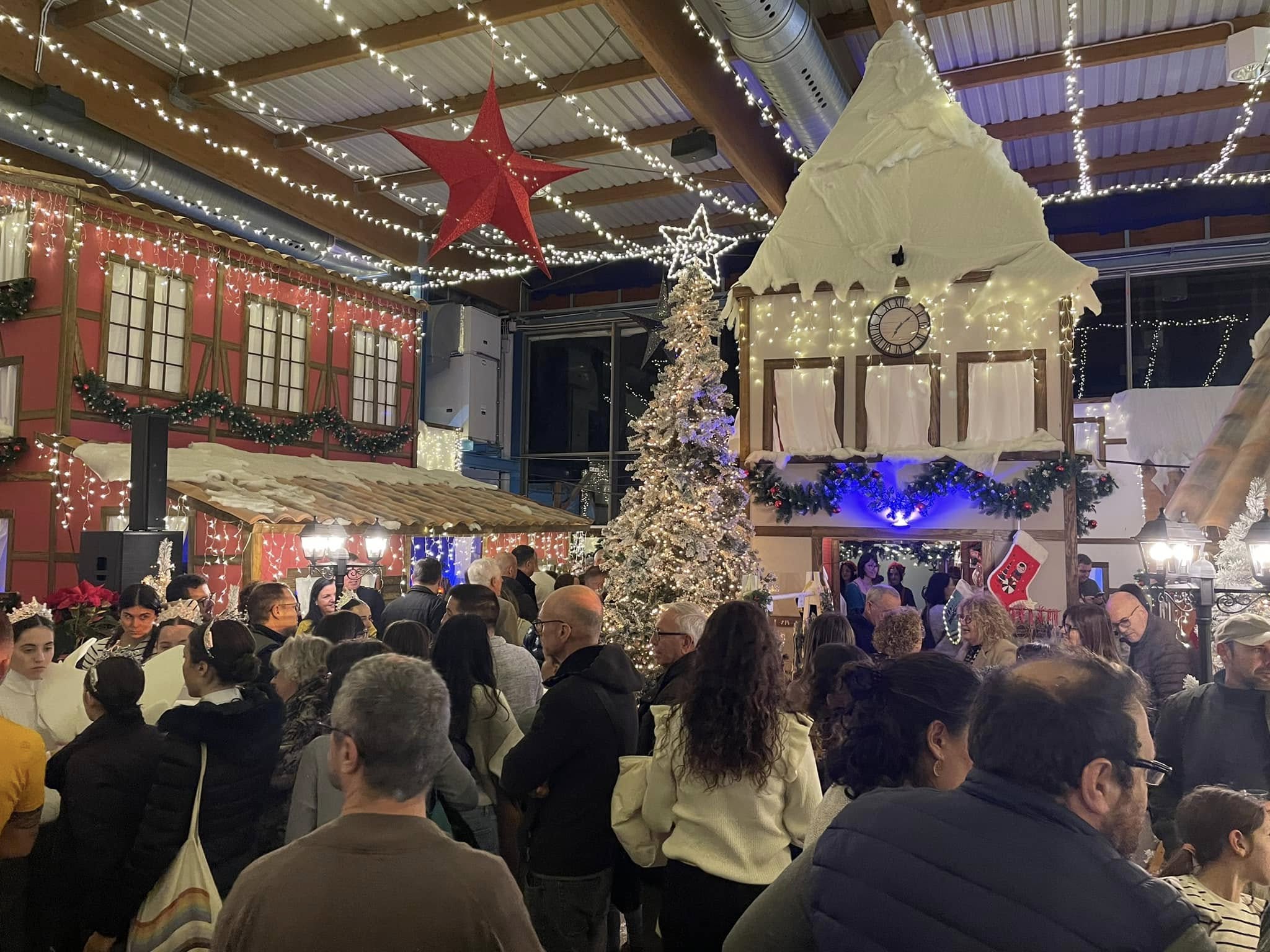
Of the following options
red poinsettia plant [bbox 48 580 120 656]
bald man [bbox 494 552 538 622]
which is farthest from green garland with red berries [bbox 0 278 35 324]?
bald man [bbox 494 552 538 622]

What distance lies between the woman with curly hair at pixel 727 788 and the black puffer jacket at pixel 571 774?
37 centimetres

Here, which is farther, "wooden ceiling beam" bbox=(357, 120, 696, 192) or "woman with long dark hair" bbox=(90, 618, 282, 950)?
"wooden ceiling beam" bbox=(357, 120, 696, 192)

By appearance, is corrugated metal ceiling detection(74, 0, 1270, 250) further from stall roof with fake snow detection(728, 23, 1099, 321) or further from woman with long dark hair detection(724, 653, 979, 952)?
woman with long dark hair detection(724, 653, 979, 952)

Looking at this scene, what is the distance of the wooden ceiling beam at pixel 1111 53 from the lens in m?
8.27

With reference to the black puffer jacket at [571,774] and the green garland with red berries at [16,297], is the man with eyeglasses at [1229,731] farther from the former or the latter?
the green garland with red berries at [16,297]

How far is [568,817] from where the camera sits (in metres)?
2.95

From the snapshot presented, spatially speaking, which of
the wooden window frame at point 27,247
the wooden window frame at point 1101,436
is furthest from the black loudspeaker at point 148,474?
the wooden window frame at point 1101,436

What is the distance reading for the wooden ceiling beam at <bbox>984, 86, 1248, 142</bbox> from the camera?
9.59 metres

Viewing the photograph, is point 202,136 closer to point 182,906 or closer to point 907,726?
point 182,906

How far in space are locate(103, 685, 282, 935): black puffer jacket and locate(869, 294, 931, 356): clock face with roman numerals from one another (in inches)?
334

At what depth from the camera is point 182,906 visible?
265 cm

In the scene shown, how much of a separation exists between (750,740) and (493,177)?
5453 mm

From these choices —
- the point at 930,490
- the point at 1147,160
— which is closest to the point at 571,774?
the point at 930,490

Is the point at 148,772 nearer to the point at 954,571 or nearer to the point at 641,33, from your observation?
the point at 641,33
